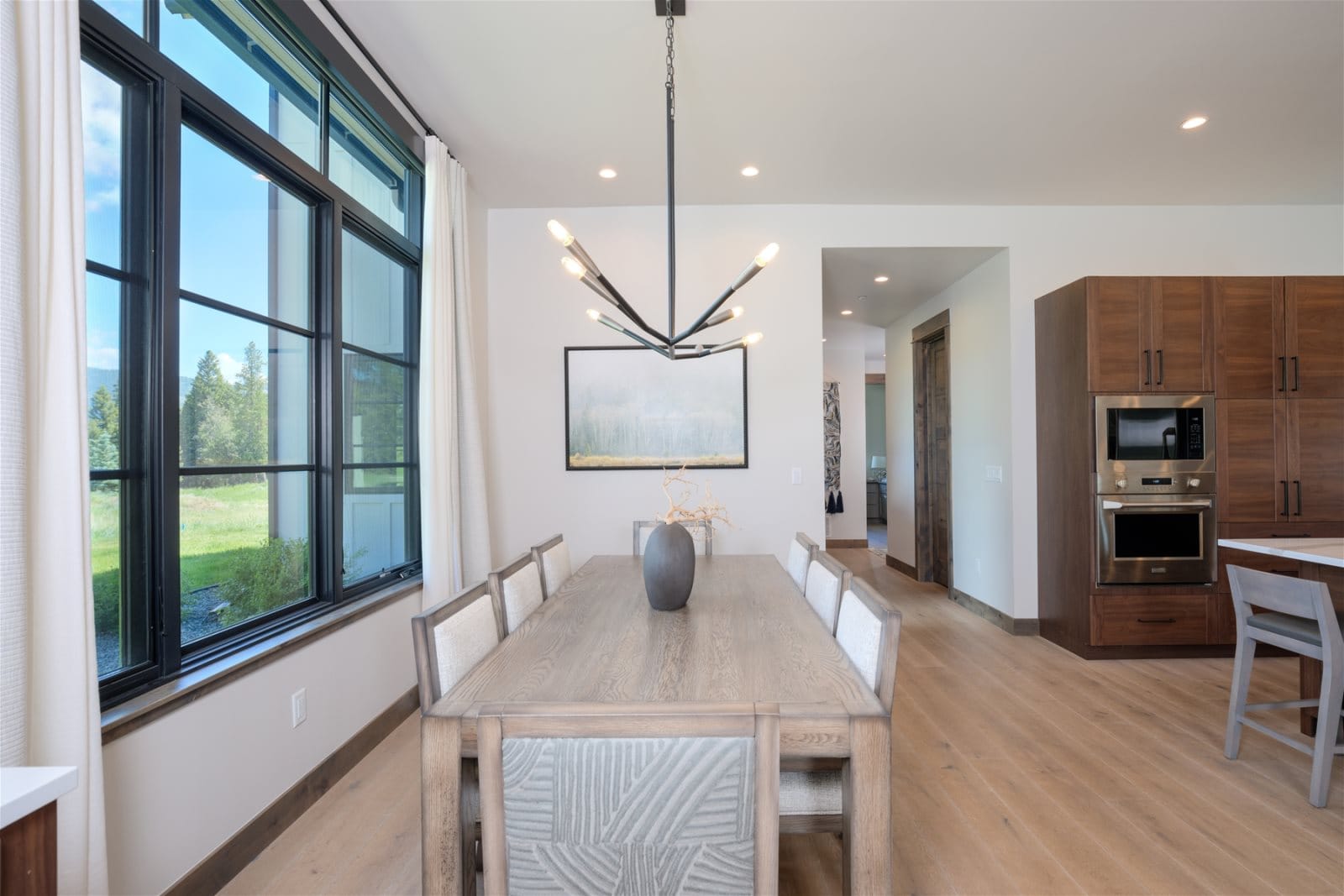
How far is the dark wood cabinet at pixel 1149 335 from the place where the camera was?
12.1ft

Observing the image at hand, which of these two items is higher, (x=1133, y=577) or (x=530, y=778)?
(x=530, y=778)

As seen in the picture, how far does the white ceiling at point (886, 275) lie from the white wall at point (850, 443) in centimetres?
154

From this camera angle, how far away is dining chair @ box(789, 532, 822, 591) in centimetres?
241

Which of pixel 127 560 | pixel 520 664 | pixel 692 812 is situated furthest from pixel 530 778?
pixel 127 560

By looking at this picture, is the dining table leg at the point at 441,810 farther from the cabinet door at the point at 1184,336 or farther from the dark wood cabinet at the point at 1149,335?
the cabinet door at the point at 1184,336

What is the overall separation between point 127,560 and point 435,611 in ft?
2.91

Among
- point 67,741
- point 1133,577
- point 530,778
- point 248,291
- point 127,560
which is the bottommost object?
point 1133,577

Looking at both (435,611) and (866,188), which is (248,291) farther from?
(866,188)

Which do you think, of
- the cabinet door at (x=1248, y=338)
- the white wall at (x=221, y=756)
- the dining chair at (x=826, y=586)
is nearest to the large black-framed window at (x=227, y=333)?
the white wall at (x=221, y=756)

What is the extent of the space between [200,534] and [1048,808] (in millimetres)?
2887

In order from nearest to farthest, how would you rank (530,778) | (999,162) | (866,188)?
(530,778)
(999,162)
(866,188)

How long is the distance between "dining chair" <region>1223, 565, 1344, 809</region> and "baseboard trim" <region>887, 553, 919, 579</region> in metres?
A: 3.64

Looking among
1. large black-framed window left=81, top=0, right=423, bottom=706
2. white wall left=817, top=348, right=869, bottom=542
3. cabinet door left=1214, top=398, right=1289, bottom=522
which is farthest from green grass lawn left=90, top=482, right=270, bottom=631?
white wall left=817, top=348, right=869, bottom=542

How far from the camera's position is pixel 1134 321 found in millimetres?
3688
